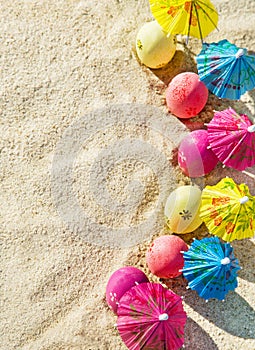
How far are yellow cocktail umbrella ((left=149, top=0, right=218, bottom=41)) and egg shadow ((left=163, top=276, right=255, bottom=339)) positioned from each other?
2.85m

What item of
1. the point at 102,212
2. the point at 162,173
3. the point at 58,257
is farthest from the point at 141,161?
the point at 58,257

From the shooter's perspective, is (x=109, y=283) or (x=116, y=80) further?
(x=116, y=80)

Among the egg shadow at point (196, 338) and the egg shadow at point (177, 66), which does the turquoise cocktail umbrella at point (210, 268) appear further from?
the egg shadow at point (177, 66)

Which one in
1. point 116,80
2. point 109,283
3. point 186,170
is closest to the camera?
point 109,283

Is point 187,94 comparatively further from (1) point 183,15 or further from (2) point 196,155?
(1) point 183,15

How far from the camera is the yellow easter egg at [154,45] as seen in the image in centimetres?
644

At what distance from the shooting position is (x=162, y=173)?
6.58 meters

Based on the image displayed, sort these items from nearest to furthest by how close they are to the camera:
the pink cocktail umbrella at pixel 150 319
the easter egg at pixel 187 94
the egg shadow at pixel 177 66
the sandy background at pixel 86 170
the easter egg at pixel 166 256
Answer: the pink cocktail umbrella at pixel 150 319 → the easter egg at pixel 166 256 → the sandy background at pixel 86 170 → the easter egg at pixel 187 94 → the egg shadow at pixel 177 66

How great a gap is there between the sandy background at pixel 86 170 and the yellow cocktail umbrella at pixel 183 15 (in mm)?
723

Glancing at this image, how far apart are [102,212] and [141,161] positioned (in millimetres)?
773

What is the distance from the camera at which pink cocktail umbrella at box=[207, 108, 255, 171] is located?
19.6ft

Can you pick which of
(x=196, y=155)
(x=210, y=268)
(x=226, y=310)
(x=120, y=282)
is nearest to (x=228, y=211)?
(x=210, y=268)

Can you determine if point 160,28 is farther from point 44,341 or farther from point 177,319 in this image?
point 44,341

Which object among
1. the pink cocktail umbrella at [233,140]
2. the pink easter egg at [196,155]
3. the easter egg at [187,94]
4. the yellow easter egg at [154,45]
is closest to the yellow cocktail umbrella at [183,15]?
the yellow easter egg at [154,45]
